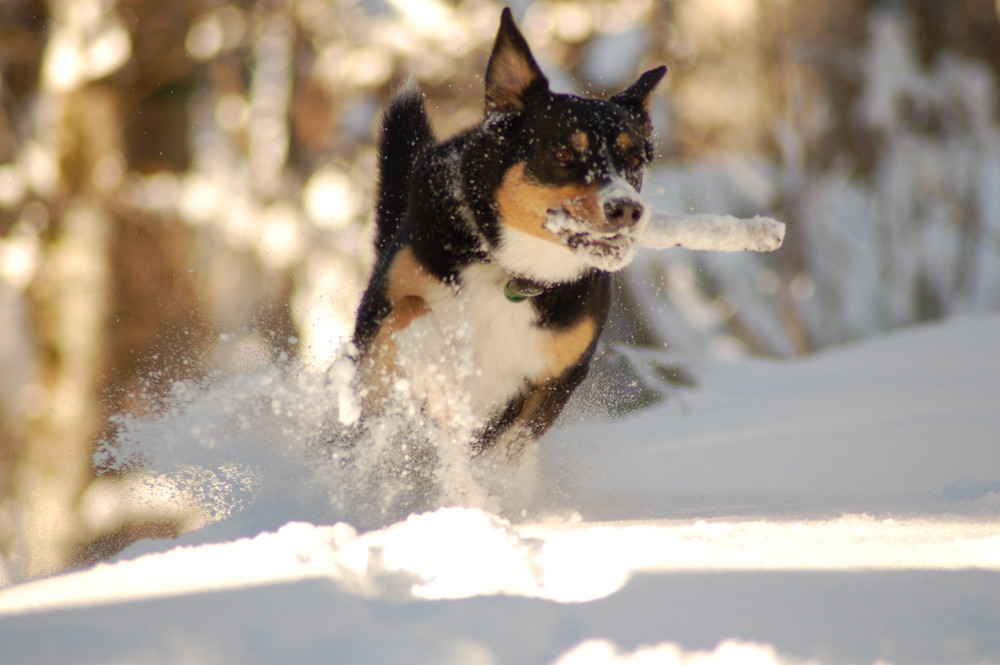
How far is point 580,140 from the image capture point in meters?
2.42

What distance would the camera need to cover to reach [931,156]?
23.5 ft

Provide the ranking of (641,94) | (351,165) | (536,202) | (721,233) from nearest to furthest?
(721,233) → (536,202) → (641,94) → (351,165)

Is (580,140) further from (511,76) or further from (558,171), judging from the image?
(511,76)

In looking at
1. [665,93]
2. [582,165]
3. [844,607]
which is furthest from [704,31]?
[844,607]

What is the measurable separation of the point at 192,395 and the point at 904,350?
4.21 metres

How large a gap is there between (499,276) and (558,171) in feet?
1.19

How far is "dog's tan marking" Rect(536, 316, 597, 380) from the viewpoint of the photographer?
101 inches

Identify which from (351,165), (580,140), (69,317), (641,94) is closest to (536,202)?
(580,140)

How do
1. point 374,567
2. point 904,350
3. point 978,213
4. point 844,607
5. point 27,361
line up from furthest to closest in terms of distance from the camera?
1. point 978,213
2. point 27,361
3. point 904,350
4. point 374,567
5. point 844,607

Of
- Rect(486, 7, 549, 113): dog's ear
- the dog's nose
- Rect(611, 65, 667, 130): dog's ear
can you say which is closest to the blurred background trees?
Rect(611, 65, 667, 130): dog's ear

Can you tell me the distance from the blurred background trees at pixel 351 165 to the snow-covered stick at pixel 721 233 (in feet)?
8.20

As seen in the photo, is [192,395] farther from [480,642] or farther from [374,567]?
[480,642]

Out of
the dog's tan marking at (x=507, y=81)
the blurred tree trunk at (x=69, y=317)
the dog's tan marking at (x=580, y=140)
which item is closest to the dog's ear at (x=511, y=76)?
the dog's tan marking at (x=507, y=81)

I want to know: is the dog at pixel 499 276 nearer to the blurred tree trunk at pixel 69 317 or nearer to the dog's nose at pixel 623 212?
the dog's nose at pixel 623 212
